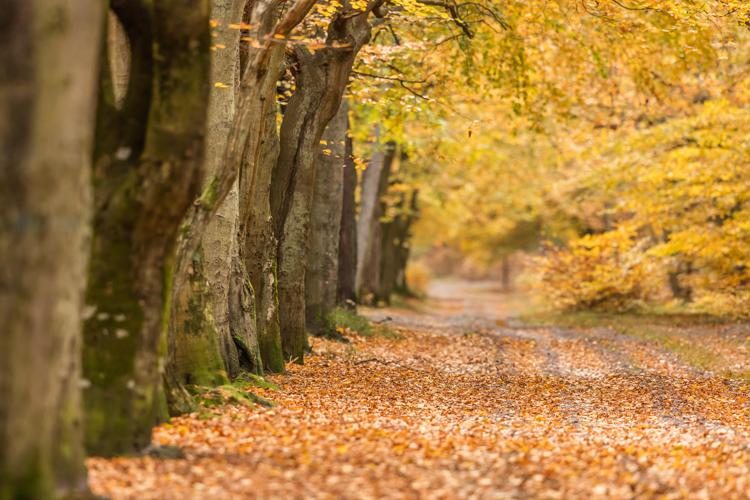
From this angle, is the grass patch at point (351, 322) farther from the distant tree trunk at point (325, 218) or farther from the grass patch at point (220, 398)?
the grass patch at point (220, 398)

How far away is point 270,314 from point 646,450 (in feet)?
17.7

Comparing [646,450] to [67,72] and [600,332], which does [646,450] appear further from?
[600,332]

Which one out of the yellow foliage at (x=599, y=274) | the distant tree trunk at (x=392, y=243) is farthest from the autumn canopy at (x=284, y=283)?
the distant tree trunk at (x=392, y=243)

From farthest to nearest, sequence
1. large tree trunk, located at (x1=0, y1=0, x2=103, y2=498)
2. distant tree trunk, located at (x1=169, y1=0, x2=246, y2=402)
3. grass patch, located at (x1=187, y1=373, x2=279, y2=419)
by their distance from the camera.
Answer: distant tree trunk, located at (x1=169, y1=0, x2=246, y2=402) → grass patch, located at (x1=187, y1=373, x2=279, y2=419) → large tree trunk, located at (x1=0, y1=0, x2=103, y2=498)

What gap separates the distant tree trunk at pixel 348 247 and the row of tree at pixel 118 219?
10.1 m

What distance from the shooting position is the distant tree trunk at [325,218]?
16.6 metres

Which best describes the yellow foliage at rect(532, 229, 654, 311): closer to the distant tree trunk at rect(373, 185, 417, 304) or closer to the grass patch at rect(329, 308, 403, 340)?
the distant tree trunk at rect(373, 185, 417, 304)

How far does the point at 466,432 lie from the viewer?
28.6 ft

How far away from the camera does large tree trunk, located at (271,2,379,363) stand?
40.8ft

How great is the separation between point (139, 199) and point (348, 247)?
16.2 metres

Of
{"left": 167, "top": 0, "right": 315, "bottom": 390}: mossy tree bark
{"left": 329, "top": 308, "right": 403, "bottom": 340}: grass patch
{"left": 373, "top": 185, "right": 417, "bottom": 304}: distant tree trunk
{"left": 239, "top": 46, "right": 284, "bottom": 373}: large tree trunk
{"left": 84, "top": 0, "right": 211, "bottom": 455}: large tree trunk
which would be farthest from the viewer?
{"left": 373, "top": 185, "right": 417, "bottom": 304}: distant tree trunk

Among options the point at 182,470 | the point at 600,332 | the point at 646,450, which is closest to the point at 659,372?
the point at 646,450

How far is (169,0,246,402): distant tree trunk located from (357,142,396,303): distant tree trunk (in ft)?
49.1

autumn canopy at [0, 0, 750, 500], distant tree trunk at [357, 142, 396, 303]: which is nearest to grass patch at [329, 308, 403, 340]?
autumn canopy at [0, 0, 750, 500]
